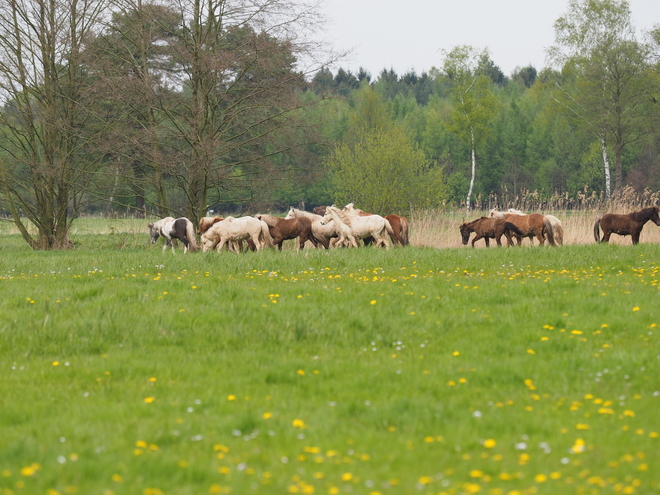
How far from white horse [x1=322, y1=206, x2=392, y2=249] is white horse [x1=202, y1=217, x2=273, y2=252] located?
2.02 meters

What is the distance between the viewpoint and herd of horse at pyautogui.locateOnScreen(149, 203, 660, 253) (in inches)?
850

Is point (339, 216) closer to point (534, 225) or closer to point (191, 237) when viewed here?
point (191, 237)

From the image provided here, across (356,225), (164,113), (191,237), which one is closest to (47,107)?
(164,113)

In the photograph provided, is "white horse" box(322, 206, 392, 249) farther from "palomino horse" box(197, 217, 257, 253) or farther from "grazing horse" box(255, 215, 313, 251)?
"palomino horse" box(197, 217, 257, 253)

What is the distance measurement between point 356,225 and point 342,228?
1.76 feet

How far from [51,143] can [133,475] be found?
86.1ft

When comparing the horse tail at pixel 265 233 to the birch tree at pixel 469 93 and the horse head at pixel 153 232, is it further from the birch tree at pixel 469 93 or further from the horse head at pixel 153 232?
the birch tree at pixel 469 93

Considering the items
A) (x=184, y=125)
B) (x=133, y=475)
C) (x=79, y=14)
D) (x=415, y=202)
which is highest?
(x=79, y=14)

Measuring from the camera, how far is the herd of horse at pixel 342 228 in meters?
21.6

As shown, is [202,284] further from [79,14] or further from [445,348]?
[79,14]

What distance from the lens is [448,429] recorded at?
5613mm

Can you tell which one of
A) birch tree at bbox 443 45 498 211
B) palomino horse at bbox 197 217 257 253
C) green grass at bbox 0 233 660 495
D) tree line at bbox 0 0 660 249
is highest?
birch tree at bbox 443 45 498 211

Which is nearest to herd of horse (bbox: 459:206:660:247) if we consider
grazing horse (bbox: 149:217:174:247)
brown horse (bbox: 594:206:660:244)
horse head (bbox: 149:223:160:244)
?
brown horse (bbox: 594:206:660:244)

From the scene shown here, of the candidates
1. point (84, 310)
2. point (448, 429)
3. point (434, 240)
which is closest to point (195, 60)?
point (434, 240)
